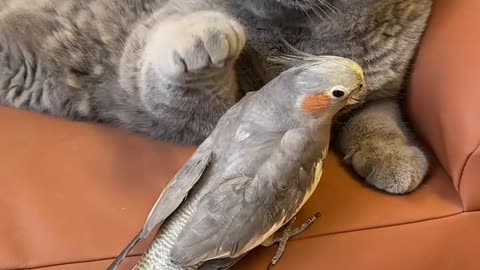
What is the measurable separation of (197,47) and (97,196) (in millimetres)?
253

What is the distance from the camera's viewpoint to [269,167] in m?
0.94

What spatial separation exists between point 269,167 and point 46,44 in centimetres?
55

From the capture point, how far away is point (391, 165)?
116 cm

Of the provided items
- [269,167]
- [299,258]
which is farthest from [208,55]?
[299,258]

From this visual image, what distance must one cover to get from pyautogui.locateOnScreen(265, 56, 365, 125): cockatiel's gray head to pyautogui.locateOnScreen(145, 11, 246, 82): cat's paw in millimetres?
104

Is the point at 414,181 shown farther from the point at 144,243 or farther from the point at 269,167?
the point at 144,243

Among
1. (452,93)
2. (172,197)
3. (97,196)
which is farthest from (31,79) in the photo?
(452,93)

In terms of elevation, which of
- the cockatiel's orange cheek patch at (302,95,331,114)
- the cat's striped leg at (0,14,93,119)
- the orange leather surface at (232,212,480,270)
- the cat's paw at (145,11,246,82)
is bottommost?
the orange leather surface at (232,212,480,270)

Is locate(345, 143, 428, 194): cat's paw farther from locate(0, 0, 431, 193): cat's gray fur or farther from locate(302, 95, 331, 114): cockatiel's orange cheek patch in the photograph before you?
locate(302, 95, 331, 114): cockatiel's orange cheek patch

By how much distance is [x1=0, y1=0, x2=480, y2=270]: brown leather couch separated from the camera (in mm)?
1025

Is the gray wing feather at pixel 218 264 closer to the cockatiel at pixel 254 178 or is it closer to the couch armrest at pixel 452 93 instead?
the cockatiel at pixel 254 178

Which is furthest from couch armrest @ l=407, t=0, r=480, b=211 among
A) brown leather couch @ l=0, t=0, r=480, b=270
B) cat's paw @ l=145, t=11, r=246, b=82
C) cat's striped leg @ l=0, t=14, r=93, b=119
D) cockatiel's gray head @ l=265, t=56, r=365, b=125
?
cat's striped leg @ l=0, t=14, r=93, b=119

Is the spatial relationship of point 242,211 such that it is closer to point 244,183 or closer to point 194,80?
point 244,183

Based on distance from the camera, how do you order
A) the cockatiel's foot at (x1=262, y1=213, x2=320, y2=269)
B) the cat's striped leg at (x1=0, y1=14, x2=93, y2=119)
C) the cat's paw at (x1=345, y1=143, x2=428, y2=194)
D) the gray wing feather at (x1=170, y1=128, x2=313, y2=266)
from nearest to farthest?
the gray wing feather at (x1=170, y1=128, x2=313, y2=266), the cockatiel's foot at (x1=262, y1=213, x2=320, y2=269), the cat's paw at (x1=345, y1=143, x2=428, y2=194), the cat's striped leg at (x1=0, y1=14, x2=93, y2=119)
